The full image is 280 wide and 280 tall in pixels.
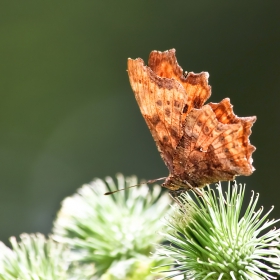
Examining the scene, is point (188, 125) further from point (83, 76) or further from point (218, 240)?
point (83, 76)

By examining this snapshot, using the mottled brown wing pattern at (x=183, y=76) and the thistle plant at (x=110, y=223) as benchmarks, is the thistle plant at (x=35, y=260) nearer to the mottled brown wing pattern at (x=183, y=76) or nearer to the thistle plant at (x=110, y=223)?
the thistle plant at (x=110, y=223)

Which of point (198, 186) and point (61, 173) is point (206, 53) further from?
point (198, 186)

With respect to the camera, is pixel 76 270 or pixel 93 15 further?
pixel 93 15

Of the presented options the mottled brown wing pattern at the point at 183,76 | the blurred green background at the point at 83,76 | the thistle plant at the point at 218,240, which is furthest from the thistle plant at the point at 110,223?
the blurred green background at the point at 83,76

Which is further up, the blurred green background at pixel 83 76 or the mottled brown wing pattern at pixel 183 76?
the blurred green background at pixel 83 76

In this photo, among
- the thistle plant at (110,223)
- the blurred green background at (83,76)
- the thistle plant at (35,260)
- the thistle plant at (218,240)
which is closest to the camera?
the thistle plant at (218,240)

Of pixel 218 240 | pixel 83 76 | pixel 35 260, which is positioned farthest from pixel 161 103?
pixel 83 76

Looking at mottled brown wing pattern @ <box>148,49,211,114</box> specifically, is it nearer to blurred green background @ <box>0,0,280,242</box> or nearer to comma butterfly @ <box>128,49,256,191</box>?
comma butterfly @ <box>128,49,256,191</box>

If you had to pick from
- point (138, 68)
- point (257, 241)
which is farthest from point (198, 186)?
point (138, 68)
